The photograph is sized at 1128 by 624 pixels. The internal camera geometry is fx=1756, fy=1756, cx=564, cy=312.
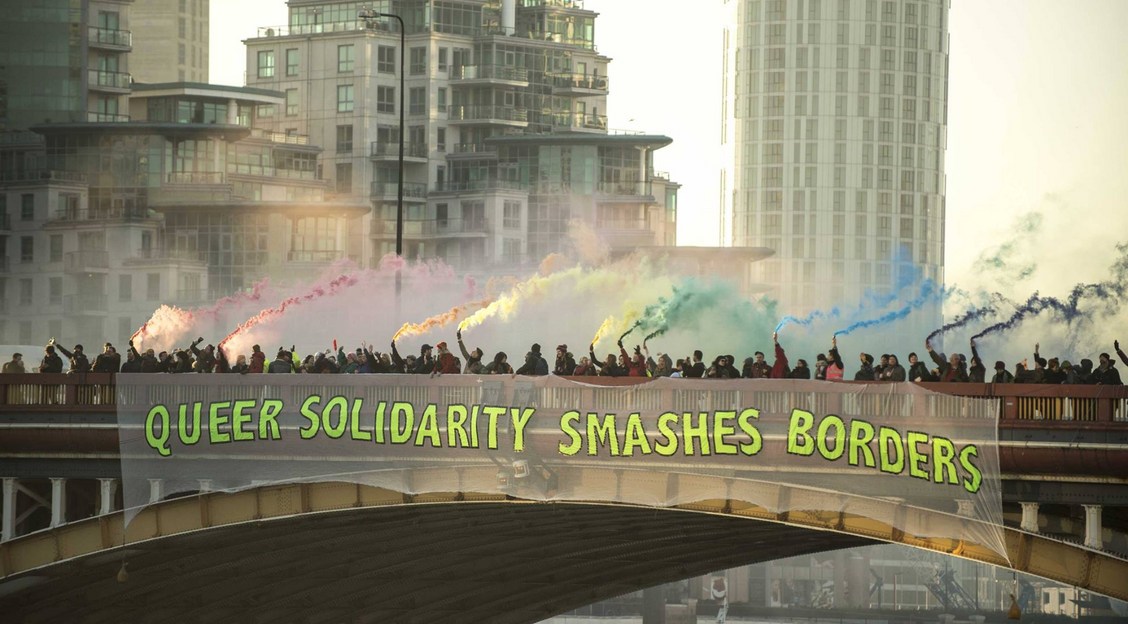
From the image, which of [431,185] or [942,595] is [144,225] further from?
[942,595]

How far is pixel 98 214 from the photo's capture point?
14388 cm

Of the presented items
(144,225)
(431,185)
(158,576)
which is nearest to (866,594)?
(431,185)

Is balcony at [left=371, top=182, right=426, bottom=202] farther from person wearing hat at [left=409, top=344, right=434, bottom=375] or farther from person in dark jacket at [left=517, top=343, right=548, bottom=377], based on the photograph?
person in dark jacket at [left=517, top=343, right=548, bottom=377]

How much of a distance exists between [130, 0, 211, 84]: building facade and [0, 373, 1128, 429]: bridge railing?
152m

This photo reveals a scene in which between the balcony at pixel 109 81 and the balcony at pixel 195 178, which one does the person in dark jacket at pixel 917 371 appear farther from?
the balcony at pixel 109 81

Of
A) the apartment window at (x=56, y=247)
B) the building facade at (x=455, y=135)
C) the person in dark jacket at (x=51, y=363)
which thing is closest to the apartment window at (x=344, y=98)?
the building facade at (x=455, y=135)

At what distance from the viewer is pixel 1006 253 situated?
4643 inches

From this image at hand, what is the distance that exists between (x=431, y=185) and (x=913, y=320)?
6392 centimetres

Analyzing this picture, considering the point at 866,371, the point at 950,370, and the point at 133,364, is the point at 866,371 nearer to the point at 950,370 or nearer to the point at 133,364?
the point at 950,370

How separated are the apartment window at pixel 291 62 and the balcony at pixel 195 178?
18.2 meters

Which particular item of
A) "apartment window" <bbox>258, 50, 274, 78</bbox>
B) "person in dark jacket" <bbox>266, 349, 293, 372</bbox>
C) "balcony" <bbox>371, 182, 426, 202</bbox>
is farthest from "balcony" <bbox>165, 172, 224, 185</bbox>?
"person in dark jacket" <bbox>266, 349, 293, 372</bbox>

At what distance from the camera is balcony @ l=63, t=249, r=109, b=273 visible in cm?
13888

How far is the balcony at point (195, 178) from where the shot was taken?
146 metres

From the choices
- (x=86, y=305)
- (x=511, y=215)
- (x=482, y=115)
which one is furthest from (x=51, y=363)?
(x=482, y=115)
